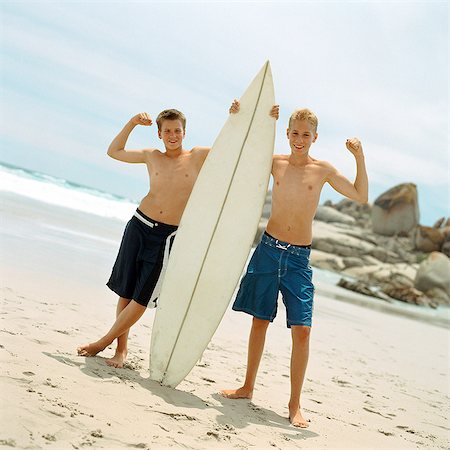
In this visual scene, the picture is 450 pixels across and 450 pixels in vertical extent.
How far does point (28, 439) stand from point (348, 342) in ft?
17.8

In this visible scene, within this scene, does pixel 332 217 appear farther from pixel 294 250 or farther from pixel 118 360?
pixel 118 360

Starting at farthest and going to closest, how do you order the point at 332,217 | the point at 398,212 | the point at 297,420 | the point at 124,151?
the point at 332,217
the point at 398,212
the point at 124,151
the point at 297,420

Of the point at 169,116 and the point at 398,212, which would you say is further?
the point at 398,212

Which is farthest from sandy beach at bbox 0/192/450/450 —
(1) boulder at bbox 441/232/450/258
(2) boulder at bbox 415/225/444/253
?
(2) boulder at bbox 415/225/444/253

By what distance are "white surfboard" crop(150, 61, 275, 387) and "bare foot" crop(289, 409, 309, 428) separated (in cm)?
67

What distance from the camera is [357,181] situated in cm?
375

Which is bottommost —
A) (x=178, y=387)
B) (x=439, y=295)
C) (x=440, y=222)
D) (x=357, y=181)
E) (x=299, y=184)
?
(x=178, y=387)

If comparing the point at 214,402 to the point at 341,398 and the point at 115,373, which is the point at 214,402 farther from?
the point at 341,398

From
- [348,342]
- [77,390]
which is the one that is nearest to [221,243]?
[77,390]

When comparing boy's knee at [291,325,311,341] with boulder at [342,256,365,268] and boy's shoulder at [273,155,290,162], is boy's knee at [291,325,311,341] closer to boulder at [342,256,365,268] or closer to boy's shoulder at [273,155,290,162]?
boy's shoulder at [273,155,290,162]

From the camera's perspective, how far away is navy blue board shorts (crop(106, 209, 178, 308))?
3922 millimetres

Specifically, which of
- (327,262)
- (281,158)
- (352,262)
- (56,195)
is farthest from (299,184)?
(56,195)

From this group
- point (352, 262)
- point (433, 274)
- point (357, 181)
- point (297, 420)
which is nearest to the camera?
point (297, 420)

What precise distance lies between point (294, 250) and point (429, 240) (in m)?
25.7
